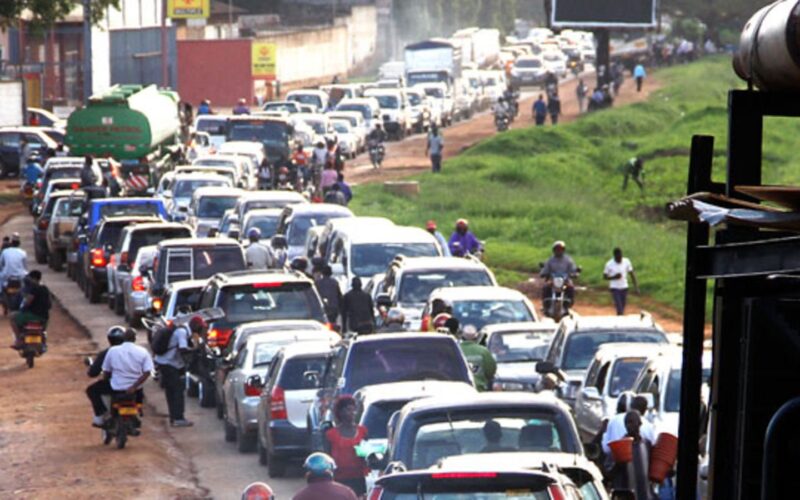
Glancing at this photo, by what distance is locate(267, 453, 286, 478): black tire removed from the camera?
1977cm

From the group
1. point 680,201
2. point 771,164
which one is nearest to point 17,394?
point 680,201

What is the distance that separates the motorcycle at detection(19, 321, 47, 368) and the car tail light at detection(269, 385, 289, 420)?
402 inches

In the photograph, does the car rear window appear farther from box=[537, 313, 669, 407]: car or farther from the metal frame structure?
the metal frame structure

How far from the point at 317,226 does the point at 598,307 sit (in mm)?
6031

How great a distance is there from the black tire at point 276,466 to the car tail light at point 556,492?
9762 mm

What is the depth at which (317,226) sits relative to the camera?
34.9m

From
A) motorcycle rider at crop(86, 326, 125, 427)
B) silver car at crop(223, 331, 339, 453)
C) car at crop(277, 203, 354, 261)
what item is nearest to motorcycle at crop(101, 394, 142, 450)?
motorcycle rider at crop(86, 326, 125, 427)

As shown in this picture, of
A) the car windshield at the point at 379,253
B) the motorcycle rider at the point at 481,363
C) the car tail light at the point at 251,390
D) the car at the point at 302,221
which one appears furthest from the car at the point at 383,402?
the car at the point at 302,221

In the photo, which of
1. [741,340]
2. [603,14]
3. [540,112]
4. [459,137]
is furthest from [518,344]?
[459,137]

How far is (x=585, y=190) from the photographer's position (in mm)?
61188

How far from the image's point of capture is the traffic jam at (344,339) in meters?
13.3

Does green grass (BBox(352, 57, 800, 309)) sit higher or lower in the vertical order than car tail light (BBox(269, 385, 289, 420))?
lower

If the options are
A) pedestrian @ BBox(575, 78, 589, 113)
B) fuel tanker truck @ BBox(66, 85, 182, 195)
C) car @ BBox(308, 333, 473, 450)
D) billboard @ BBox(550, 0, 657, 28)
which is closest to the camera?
car @ BBox(308, 333, 473, 450)

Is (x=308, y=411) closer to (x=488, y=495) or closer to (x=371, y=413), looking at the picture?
(x=371, y=413)
